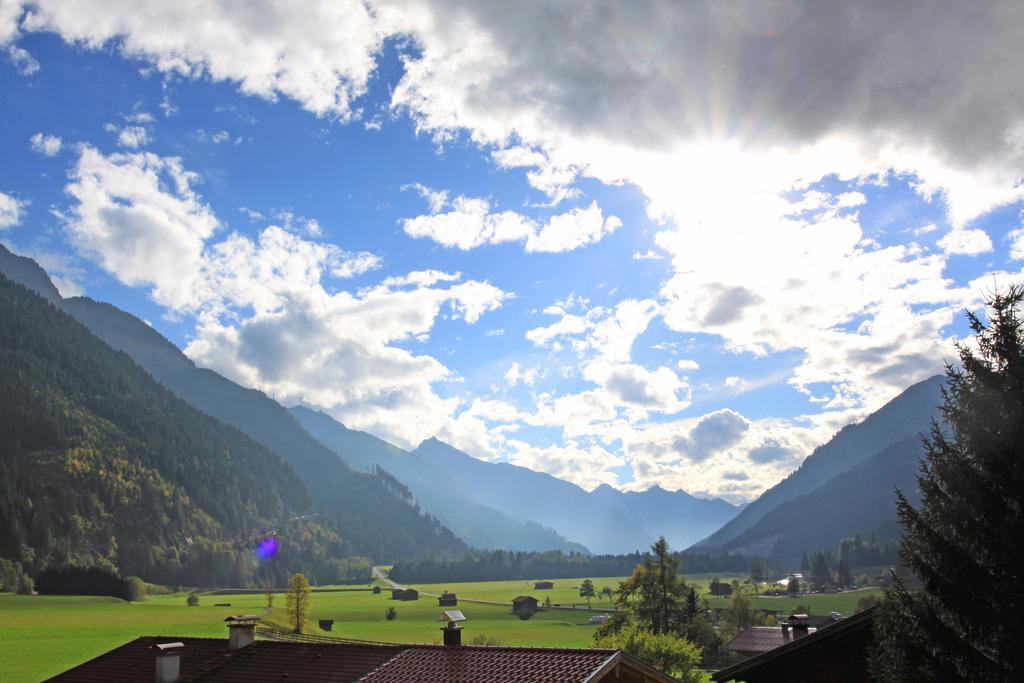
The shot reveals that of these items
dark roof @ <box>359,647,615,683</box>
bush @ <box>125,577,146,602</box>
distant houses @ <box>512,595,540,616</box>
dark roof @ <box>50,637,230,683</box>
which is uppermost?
dark roof @ <box>359,647,615,683</box>

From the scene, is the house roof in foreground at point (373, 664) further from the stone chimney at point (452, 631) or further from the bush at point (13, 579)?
the bush at point (13, 579)

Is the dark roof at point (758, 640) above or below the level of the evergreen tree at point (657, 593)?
below

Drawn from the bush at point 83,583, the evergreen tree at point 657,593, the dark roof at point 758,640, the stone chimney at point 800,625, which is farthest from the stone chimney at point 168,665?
the bush at point 83,583

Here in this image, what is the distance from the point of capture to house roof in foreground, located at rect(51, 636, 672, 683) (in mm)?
23609

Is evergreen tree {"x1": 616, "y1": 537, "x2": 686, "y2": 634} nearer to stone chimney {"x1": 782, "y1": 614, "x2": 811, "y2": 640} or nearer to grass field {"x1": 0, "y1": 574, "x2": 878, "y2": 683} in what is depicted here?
grass field {"x1": 0, "y1": 574, "x2": 878, "y2": 683}

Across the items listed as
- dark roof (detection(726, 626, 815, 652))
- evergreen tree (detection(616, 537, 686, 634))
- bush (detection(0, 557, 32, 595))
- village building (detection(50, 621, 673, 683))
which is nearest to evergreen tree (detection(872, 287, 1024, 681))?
village building (detection(50, 621, 673, 683))

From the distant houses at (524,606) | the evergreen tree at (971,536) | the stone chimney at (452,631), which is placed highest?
the evergreen tree at (971,536)

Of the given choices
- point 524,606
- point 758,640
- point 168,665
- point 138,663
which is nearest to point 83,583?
point 524,606

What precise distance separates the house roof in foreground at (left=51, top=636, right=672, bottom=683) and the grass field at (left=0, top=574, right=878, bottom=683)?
28343 millimetres

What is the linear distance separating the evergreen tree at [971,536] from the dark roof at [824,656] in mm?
6036

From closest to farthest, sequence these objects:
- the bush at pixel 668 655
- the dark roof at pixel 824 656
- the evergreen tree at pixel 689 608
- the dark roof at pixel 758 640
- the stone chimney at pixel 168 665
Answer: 1. the dark roof at pixel 824 656
2. the stone chimney at pixel 168 665
3. the bush at pixel 668 655
4. the dark roof at pixel 758 640
5. the evergreen tree at pixel 689 608

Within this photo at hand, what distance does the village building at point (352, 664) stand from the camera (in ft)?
77.7

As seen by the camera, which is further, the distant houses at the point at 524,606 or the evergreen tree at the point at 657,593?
the distant houses at the point at 524,606

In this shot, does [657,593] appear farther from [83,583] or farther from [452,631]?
[83,583]
